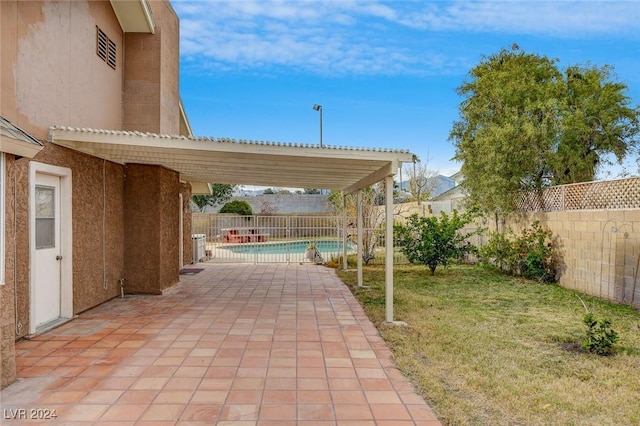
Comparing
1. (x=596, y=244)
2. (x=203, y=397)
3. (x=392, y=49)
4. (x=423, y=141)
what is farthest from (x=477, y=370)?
(x=423, y=141)

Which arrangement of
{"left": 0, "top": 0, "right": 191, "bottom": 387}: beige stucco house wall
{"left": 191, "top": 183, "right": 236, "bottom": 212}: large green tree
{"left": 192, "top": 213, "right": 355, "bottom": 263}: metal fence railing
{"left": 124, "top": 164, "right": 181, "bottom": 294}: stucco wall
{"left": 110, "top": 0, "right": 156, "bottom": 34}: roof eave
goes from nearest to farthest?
{"left": 0, "top": 0, "right": 191, "bottom": 387}: beige stucco house wall → {"left": 110, "top": 0, "right": 156, "bottom": 34}: roof eave → {"left": 124, "top": 164, "right": 181, "bottom": 294}: stucco wall → {"left": 192, "top": 213, "right": 355, "bottom": 263}: metal fence railing → {"left": 191, "top": 183, "right": 236, "bottom": 212}: large green tree

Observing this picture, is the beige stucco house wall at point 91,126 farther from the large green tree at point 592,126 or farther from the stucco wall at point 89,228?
the large green tree at point 592,126

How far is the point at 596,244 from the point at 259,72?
17878 mm

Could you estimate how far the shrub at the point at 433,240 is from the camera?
A: 13.5m

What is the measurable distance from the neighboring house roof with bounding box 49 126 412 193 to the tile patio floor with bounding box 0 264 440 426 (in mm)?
3094

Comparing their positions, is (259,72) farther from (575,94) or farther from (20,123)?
(20,123)

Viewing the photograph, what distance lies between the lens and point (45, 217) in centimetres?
685

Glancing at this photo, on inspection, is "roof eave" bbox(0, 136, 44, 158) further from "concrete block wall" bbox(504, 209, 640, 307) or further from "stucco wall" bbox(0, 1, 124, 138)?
"concrete block wall" bbox(504, 209, 640, 307)

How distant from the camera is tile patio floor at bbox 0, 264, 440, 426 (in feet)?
13.1

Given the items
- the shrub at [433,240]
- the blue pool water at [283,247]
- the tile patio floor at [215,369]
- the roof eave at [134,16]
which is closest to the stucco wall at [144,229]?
the tile patio floor at [215,369]

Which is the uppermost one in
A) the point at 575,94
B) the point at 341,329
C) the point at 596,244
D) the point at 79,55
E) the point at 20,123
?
the point at 575,94

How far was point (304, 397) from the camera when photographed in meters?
4.37

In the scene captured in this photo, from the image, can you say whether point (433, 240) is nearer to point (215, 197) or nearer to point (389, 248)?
point (389, 248)
